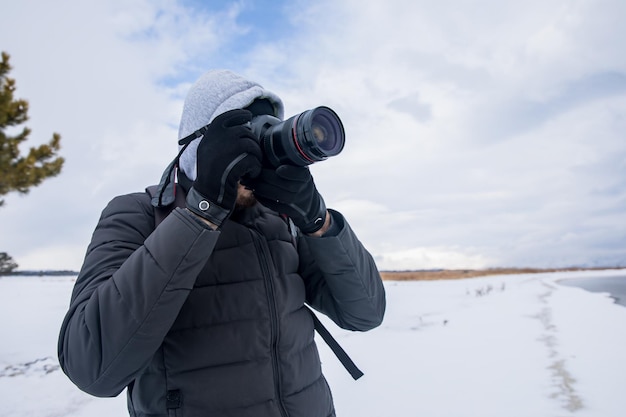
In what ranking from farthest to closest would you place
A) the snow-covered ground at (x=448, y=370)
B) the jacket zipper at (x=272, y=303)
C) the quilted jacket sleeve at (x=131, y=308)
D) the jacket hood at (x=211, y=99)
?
the snow-covered ground at (x=448, y=370)
the jacket hood at (x=211, y=99)
the jacket zipper at (x=272, y=303)
the quilted jacket sleeve at (x=131, y=308)

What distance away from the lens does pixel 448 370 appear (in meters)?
3.61

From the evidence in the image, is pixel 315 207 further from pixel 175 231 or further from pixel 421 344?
pixel 421 344

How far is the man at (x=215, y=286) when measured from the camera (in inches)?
39.1

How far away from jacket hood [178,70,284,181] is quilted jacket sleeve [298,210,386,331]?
1.40 feet

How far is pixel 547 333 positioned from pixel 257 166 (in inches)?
205

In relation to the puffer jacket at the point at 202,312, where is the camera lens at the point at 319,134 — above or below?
above

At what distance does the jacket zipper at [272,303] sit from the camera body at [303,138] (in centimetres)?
24

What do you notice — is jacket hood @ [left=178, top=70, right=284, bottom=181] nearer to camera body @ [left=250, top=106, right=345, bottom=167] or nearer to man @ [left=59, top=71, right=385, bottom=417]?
man @ [left=59, top=71, right=385, bottom=417]

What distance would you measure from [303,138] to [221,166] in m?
0.23

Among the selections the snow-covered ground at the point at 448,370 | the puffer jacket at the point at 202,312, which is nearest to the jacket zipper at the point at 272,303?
the puffer jacket at the point at 202,312

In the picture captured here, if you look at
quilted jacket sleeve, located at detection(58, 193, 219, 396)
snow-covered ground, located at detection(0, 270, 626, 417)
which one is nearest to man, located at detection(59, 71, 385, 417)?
quilted jacket sleeve, located at detection(58, 193, 219, 396)

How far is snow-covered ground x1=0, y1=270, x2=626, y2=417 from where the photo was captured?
2.83 meters

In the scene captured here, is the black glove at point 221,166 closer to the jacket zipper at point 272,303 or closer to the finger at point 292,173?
the finger at point 292,173

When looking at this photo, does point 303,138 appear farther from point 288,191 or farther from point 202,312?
point 202,312
